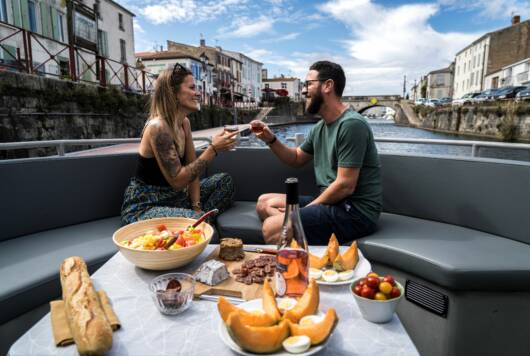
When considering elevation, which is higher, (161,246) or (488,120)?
(488,120)

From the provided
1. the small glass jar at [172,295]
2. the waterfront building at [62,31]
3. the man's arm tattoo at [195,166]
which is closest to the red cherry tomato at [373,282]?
the small glass jar at [172,295]

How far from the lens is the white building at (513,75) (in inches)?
1254

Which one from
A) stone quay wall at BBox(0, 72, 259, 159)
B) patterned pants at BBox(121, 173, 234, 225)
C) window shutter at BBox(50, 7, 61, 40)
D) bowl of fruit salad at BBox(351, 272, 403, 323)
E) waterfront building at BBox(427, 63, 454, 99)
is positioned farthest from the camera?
waterfront building at BBox(427, 63, 454, 99)

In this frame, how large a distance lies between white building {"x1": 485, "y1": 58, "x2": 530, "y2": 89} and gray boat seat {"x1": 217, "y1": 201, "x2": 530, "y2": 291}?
37.7 meters

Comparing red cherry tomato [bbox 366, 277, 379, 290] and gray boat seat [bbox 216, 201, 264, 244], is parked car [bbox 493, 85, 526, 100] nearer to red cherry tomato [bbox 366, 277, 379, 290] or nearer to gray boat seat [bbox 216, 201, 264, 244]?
gray boat seat [bbox 216, 201, 264, 244]

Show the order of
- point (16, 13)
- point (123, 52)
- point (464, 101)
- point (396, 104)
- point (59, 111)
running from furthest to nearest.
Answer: point (396, 104)
point (464, 101)
point (123, 52)
point (16, 13)
point (59, 111)

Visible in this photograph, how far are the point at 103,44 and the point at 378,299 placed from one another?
2586cm

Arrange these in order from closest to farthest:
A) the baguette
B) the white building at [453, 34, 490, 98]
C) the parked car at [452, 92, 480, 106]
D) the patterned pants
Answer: the baguette
the patterned pants
the parked car at [452, 92, 480, 106]
the white building at [453, 34, 490, 98]

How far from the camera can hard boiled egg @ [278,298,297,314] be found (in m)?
1.11

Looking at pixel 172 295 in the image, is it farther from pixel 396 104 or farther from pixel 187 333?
pixel 396 104

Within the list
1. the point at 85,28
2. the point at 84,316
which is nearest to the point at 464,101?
the point at 85,28

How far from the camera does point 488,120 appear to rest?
2208cm

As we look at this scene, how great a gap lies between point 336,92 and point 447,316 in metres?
1.59

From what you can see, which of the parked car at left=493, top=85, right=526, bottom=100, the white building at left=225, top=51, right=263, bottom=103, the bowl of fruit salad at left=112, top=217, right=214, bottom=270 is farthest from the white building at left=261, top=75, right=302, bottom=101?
the bowl of fruit salad at left=112, top=217, right=214, bottom=270
